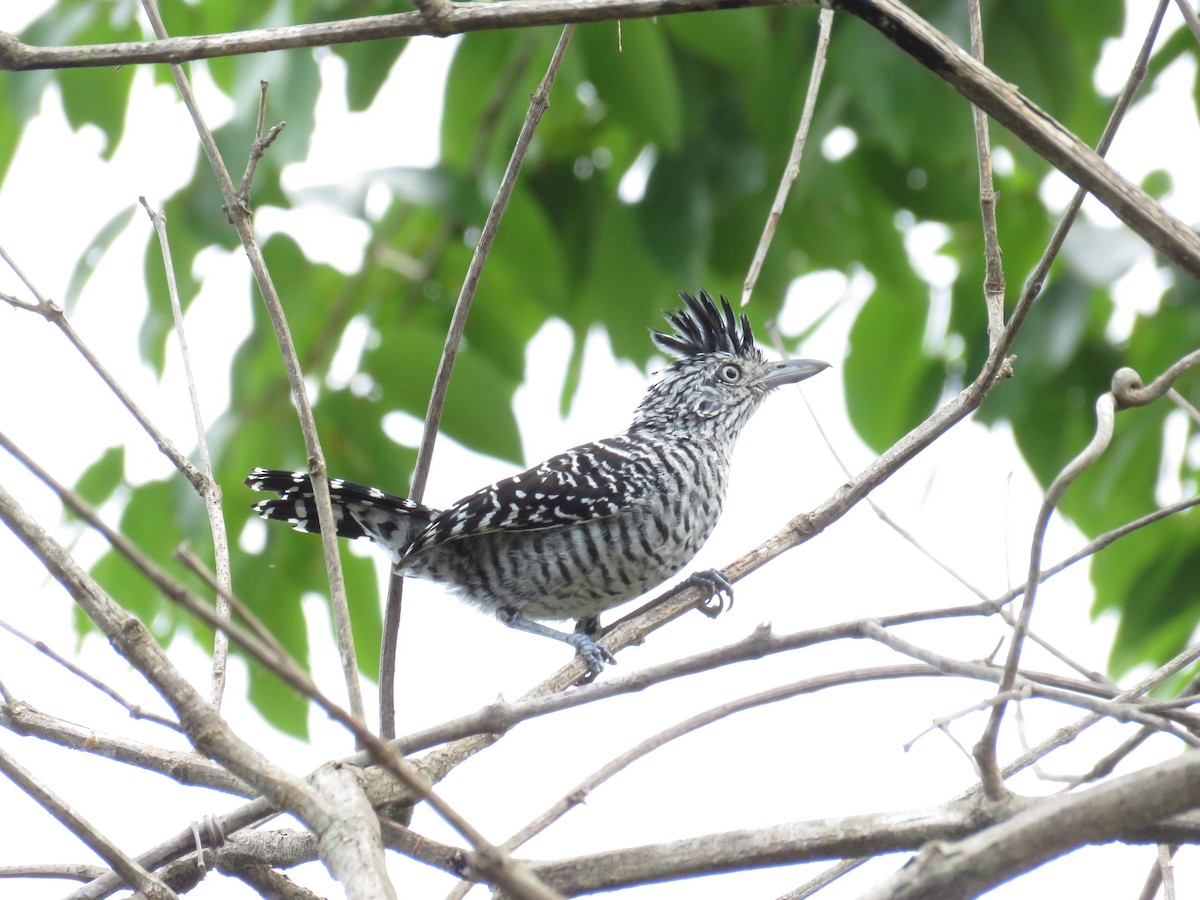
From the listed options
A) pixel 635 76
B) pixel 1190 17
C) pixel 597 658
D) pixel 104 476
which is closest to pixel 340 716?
pixel 1190 17

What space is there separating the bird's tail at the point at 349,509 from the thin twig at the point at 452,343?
3.65 feet

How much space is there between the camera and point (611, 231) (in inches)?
202

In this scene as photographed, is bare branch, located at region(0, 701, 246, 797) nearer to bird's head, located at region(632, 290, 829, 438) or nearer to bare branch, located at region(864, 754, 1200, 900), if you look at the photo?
bare branch, located at region(864, 754, 1200, 900)

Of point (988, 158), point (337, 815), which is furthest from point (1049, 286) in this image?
point (337, 815)

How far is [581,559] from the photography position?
4.63 metres

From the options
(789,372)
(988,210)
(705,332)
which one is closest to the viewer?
(988,210)

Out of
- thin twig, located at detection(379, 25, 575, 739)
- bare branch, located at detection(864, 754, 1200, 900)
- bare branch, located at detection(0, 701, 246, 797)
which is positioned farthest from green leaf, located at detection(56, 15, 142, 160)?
bare branch, located at detection(864, 754, 1200, 900)

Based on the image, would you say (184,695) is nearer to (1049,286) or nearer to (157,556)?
(157,556)

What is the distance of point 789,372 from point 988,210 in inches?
122

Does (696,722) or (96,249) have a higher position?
(96,249)

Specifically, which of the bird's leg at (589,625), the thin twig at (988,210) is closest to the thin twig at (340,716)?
the thin twig at (988,210)

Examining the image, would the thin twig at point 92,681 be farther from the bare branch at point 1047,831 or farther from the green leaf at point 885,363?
the green leaf at point 885,363

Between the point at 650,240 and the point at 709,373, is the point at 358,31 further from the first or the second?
the point at 709,373

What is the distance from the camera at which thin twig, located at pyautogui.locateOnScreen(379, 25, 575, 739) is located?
8.28 ft
